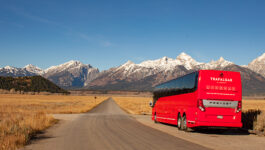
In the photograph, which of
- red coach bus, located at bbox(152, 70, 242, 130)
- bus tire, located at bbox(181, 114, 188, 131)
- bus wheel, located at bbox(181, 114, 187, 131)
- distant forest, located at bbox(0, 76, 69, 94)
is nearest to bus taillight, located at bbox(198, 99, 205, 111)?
red coach bus, located at bbox(152, 70, 242, 130)

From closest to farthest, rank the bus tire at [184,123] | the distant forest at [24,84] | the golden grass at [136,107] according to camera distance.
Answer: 1. the bus tire at [184,123]
2. the golden grass at [136,107]
3. the distant forest at [24,84]

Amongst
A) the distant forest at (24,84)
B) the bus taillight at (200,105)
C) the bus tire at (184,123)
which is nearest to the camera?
the bus taillight at (200,105)

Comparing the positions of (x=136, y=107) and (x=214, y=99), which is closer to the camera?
(x=214, y=99)

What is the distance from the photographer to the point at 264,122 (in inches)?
657

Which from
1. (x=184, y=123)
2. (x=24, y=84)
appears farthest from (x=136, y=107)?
(x=24, y=84)

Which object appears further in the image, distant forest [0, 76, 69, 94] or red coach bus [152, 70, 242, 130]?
distant forest [0, 76, 69, 94]

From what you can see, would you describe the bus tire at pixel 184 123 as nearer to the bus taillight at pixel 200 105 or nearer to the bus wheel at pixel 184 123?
the bus wheel at pixel 184 123

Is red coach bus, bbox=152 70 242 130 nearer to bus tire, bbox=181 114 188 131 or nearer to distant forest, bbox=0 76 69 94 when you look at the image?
bus tire, bbox=181 114 188 131

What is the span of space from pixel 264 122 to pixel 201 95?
436 cm

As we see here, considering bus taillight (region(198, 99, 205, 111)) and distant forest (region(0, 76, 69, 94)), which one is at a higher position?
distant forest (region(0, 76, 69, 94))

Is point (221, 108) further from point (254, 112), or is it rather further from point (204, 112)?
point (254, 112)

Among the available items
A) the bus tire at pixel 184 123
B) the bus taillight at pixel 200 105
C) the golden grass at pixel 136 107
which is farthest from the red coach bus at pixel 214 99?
the golden grass at pixel 136 107

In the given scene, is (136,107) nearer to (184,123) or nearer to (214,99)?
(184,123)

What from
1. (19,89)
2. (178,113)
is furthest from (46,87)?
(178,113)
